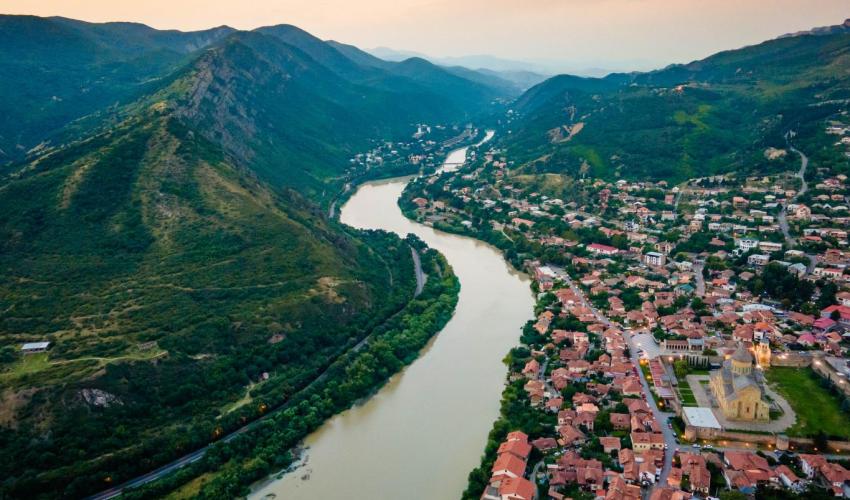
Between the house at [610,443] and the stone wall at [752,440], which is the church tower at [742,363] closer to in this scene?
the stone wall at [752,440]

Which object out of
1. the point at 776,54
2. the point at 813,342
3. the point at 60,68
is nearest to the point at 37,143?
the point at 60,68

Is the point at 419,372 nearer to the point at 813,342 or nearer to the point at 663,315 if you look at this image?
the point at 663,315

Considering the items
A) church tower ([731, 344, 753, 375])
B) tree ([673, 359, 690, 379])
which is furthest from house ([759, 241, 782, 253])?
church tower ([731, 344, 753, 375])

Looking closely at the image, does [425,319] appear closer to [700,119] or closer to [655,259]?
[655,259]

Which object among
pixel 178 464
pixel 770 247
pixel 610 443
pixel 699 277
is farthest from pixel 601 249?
pixel 178 464

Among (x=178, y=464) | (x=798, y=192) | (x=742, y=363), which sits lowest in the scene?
(x=178, y=464)

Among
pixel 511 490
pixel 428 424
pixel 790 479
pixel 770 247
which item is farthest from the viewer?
pixel 770 247

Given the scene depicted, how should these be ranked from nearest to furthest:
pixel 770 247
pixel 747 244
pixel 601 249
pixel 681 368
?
1. pixel 681 368
2. pixel 770 247
3. pixel 747 244
4. pixel 601 249
